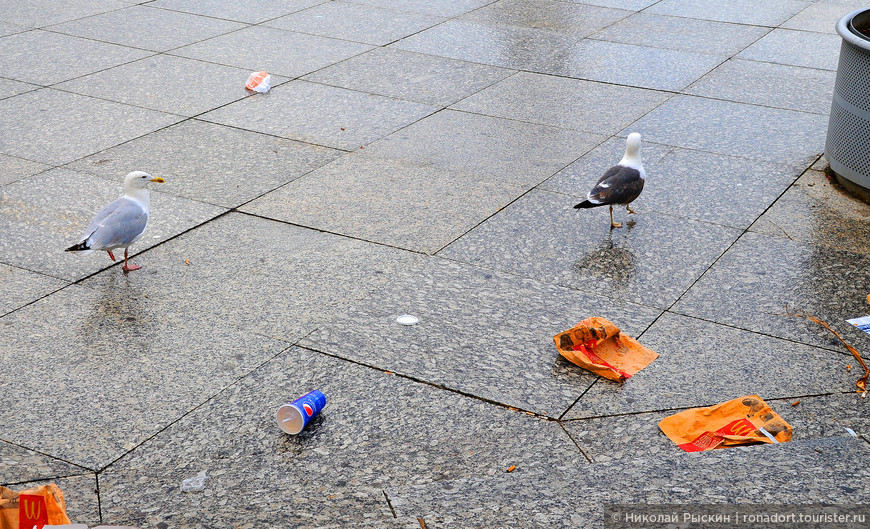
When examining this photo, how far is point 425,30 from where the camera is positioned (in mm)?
10703

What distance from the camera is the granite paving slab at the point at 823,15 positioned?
35.6 feet

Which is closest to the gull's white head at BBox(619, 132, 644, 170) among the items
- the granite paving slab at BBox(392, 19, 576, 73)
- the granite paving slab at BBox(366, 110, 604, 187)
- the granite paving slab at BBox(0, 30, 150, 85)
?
the granite paving slab at BBox(366, 110, 604, 187)

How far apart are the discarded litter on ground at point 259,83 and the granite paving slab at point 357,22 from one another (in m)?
1.85

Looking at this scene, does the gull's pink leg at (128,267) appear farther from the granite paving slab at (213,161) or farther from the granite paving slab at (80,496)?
the granite paving slab at (80,496)

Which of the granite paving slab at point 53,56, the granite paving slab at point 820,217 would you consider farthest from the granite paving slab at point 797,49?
the granite paving slab at point 53,56

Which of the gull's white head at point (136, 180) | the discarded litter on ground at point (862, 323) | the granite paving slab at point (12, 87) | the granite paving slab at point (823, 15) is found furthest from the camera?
the granite paving slab at point (823, 15)

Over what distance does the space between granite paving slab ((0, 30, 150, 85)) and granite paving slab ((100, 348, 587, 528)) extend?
20.1 feet

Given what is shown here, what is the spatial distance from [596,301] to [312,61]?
556cm

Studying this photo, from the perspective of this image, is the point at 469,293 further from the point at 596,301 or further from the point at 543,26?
the point at 543,26

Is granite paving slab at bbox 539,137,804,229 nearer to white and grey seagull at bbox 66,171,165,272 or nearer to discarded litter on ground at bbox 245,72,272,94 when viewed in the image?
white and grey seagull at bbox 66,171,165,272

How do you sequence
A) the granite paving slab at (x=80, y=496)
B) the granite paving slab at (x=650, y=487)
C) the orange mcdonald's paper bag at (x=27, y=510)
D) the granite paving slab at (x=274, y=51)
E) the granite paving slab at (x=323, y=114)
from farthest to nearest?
the granite paving slab at (x=274, y=51)
the granite paving slab at (x=323, y=114)
the granite paving slab at (x=80, y=496)
the granite paving slab at (x=650, y=487)
the orange mcdonald's paper bag at (x=27, y=510)

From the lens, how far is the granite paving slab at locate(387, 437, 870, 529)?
3.27 meters

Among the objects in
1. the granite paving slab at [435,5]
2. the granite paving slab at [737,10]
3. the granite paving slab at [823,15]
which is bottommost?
the granite paving slab at [823,15]

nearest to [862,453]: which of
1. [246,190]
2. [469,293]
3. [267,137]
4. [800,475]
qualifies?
[800,475]
